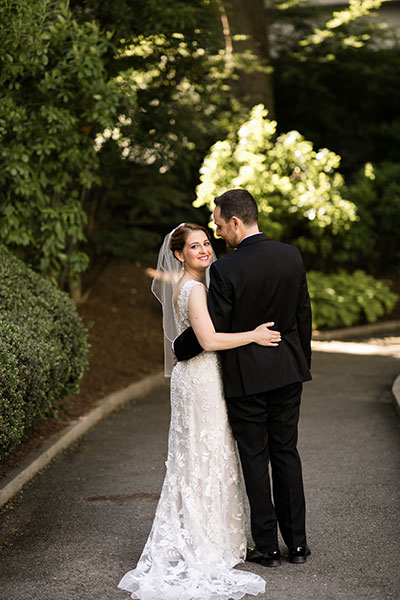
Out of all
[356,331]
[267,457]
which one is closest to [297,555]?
[267,457]

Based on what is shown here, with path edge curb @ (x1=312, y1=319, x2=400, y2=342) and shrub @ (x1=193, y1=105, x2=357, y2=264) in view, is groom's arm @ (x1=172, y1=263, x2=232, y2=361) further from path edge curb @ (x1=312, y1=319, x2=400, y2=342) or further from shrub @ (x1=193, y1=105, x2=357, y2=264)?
path edge curb @ (x1=312, y1=319, x2=400, y2=342)

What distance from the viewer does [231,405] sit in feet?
14.7

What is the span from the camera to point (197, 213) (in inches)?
563

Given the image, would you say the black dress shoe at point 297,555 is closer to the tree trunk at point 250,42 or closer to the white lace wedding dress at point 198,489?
the white lace wedding dress at point 198,489

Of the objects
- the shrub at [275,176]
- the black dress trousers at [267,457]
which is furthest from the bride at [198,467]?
the shrub at [275,176]

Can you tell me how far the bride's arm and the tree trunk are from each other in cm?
1130

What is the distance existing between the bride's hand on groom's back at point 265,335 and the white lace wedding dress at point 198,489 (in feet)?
1.07

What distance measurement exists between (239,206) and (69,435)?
3984mm

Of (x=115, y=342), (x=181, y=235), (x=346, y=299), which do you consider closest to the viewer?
(x=181, y=235)

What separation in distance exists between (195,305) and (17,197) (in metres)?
4.71

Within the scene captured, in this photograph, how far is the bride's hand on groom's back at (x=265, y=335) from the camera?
4336 millimetres

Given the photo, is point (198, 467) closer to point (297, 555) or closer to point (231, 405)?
point (231, 405)

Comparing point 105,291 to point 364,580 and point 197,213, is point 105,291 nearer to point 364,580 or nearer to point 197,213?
point 197,213

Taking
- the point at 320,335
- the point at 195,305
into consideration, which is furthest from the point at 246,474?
the point at 320,335
